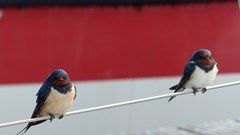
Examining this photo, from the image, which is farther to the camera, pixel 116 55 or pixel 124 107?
pixel 124 107

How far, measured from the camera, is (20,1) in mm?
3754

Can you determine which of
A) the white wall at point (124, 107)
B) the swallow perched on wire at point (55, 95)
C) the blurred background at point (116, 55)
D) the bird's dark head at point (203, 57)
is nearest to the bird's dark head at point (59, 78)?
the swallow perched on wire at point (55, 95)

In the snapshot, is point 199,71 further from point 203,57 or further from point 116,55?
point 116,55

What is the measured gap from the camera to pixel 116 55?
13.7 feet

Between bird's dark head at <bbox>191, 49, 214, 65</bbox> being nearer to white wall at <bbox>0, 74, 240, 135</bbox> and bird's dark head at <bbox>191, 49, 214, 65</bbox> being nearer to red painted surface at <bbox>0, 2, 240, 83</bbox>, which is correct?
red painted surface at <bbox>0, 2, 240, 83</bbox>

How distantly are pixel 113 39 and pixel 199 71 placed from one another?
1200 millimetres

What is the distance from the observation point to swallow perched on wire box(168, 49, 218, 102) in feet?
9.68

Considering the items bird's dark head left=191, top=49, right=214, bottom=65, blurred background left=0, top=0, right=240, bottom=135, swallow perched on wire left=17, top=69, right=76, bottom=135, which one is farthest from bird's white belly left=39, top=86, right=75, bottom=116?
blurred background left=0, top=0, right=240, bottom=135

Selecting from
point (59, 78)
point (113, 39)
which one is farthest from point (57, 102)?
point (113, 39)

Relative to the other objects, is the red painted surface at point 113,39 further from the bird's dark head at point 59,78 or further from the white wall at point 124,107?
the bird's dark head at point 59,78

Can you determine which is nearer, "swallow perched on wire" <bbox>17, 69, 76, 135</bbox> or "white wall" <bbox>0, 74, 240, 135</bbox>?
"swallow perched on wire" <bbox>17, 69, 76, 135</bbox>

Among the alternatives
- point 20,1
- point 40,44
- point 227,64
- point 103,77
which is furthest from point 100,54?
point 227,64

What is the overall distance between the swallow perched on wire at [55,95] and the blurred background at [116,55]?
1197 mm

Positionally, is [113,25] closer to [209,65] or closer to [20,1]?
[20,1]
